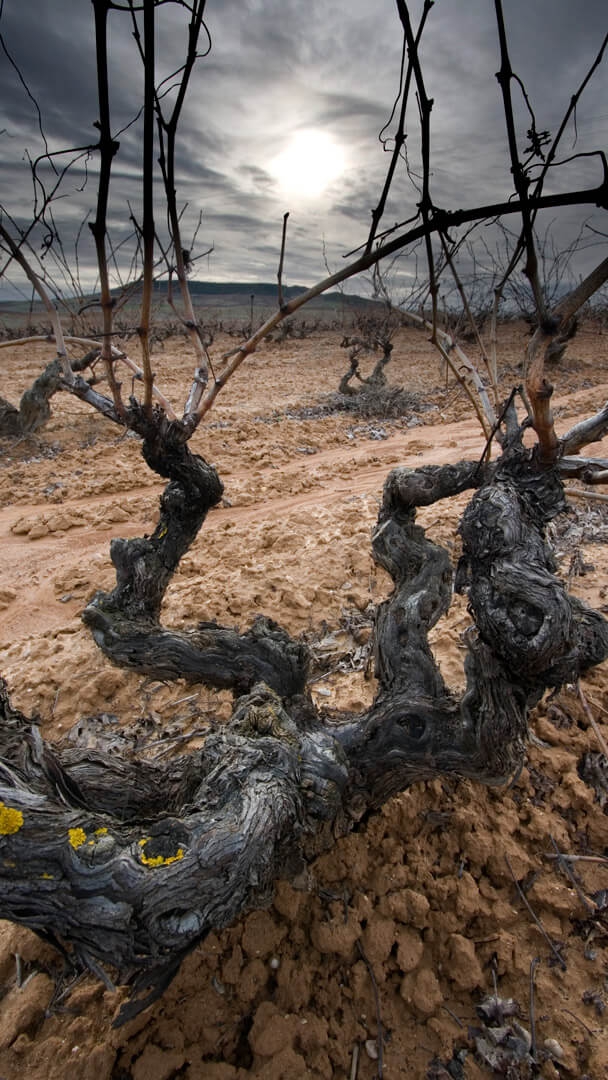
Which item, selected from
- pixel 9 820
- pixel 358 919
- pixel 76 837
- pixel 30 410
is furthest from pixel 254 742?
pixel 30 410

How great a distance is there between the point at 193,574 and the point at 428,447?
511cm

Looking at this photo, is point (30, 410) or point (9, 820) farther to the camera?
point (30, 410)

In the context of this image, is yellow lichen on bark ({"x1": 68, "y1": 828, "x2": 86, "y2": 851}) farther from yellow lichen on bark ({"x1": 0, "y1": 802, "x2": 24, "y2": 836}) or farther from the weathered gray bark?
the weathered gray bark

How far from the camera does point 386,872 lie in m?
2.00

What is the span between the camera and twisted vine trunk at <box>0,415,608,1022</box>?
1.16 meters

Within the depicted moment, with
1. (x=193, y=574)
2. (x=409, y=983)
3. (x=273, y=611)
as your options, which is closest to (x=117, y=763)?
(x=409, y=983)

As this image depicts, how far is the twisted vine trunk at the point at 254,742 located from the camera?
1.16 meters

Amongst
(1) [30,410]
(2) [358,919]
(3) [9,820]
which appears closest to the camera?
(3) [9,820]

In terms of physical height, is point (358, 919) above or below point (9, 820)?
below

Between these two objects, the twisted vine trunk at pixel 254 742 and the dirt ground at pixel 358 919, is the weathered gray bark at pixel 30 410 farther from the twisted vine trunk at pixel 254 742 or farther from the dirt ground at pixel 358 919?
the twisted vine trunk at pixel 254 742

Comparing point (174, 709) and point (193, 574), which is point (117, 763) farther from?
point (193, 574)

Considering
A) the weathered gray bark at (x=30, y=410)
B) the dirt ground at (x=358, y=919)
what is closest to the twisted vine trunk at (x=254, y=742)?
the dirt ground at (x=358, y=919)

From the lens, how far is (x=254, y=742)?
5.21ft

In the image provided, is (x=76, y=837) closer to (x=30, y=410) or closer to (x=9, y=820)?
(x=9, y=820)
